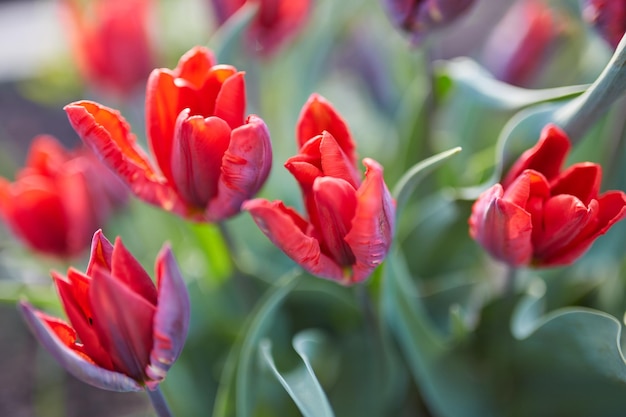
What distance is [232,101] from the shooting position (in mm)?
325

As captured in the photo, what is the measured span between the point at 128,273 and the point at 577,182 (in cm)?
19

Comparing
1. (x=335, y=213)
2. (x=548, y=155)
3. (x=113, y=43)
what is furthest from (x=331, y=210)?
(x=113, y=43)

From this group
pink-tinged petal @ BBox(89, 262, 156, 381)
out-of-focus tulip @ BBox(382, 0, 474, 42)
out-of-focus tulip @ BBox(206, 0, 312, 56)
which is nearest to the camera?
pink-tinged petal @ BBox(89, 262, 156, 381)

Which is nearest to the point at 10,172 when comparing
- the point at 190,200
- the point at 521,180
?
the point at 190,200

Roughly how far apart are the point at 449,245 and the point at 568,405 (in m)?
0.13

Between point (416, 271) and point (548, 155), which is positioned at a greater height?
point (548, 155)

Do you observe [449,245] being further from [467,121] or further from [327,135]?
[327,135]

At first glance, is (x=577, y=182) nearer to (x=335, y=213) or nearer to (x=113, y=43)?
(x=335, y=213)

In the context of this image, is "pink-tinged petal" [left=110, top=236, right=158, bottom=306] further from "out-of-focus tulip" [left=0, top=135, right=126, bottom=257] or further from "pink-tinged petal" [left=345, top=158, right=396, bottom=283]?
"out-of-focus tulip" [left=0, top=135, right=126, bottom=257]

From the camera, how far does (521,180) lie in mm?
312

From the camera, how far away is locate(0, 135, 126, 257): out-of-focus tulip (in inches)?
19.2

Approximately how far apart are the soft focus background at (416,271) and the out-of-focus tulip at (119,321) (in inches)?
3.6

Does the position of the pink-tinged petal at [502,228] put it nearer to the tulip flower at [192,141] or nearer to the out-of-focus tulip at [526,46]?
the tulip flower at [192,141]

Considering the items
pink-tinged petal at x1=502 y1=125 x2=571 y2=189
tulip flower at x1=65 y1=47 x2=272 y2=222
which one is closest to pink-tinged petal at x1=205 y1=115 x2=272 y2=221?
tulip flower at x1=65 y1=47 x2=272 y2=222
